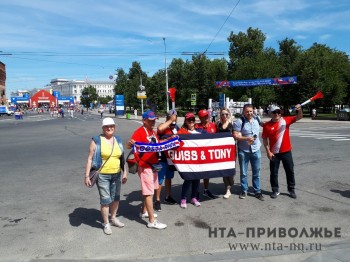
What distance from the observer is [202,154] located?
594cm

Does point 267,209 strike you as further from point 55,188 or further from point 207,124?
point 55,188

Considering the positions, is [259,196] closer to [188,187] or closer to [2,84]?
[188,187]

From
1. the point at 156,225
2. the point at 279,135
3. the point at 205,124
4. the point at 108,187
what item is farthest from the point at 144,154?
the point at 279,135

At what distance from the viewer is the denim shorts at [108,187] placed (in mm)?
4676

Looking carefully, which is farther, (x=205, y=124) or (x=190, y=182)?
(x=205, y=124)

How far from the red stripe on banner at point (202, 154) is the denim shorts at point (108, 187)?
4.00ft

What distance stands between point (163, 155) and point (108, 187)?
1247mm

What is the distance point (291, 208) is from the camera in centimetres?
562

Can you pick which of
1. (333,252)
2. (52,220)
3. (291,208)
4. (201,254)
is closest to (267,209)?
(291,208)

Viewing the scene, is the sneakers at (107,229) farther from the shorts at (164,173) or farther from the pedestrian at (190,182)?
the pedestrian at (190,182)

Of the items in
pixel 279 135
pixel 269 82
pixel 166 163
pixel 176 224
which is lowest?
pixel 176 224

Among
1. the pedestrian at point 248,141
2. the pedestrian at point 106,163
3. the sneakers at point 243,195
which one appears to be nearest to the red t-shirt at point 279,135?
the pedestrian at point 248,141

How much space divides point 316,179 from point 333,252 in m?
3.94

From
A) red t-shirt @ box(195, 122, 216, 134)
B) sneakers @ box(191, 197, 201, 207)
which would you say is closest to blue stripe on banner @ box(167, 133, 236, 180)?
red t-shirt @ box(195, 122, 216, 134)
